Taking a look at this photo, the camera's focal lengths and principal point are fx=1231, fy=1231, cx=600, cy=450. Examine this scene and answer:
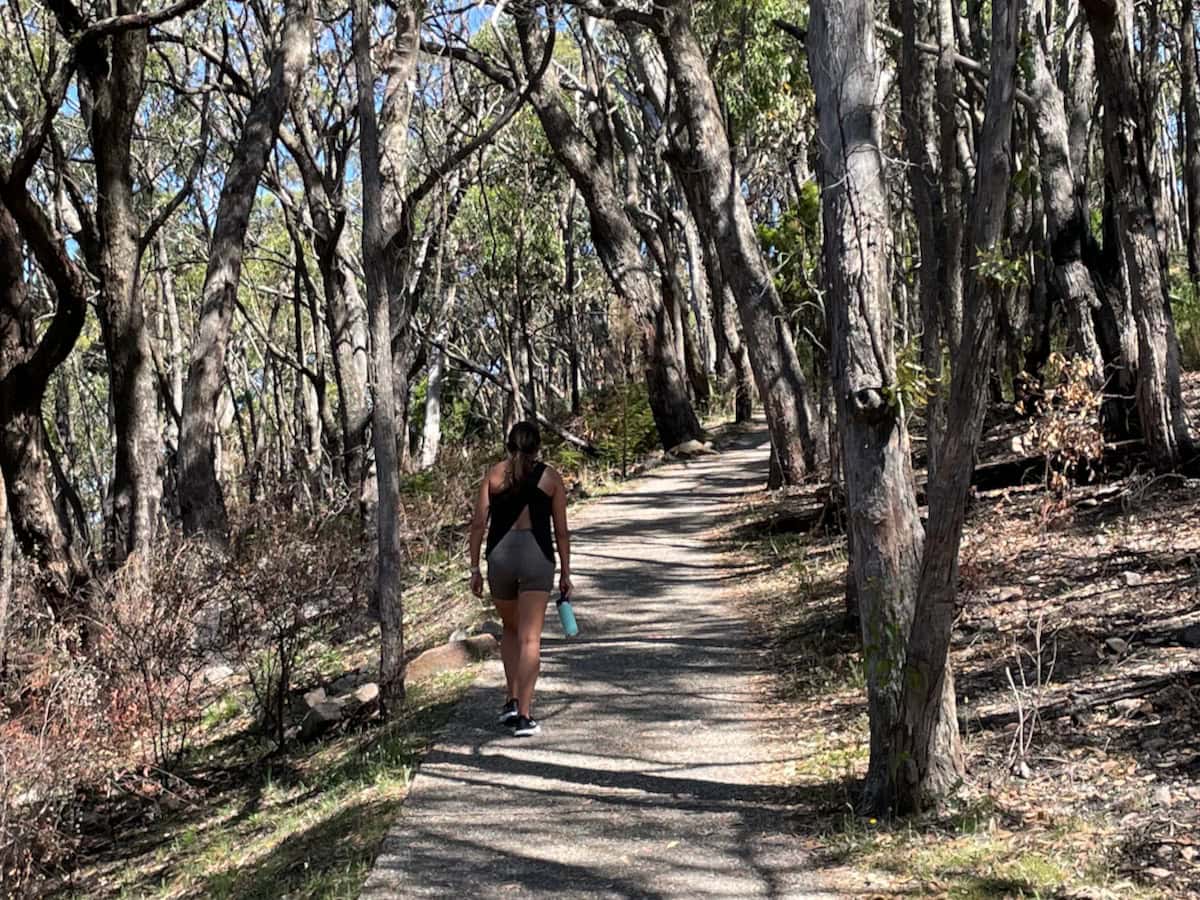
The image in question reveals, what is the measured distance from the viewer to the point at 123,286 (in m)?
12.7

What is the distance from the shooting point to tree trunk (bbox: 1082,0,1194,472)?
8.81 m

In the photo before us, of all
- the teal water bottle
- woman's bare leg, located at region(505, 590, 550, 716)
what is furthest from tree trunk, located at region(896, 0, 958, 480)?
woman's bare leg, located at region(505, 590, 550, 716)

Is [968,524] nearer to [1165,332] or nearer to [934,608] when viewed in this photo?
[1165,332]

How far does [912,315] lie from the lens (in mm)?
31609

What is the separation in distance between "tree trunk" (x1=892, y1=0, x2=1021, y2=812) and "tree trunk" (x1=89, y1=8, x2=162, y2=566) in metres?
9.03

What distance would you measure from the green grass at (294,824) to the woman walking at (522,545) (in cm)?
77

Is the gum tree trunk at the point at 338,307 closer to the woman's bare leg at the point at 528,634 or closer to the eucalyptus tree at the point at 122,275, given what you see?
the eucalyptus tree at the point at 122,275

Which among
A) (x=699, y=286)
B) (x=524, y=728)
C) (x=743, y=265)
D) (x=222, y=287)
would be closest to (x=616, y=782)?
(x=524, y=728)

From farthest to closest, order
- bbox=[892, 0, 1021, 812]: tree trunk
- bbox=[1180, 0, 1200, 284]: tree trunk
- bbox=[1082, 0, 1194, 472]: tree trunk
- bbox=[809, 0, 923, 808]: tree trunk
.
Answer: bbox=[1180, 0, 1200, 284]: tree trunk < bbox=[1082, 0, 1194, 472]: tree trunk < bbox=[809, 0, 923, 808]: tree trunk < bbox=[892, 0, 1021, 812]: tree trunk

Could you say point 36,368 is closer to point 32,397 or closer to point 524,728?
point 32,397

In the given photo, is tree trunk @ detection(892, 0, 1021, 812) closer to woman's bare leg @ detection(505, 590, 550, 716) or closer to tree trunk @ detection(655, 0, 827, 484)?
woman's bare leg @ detection(505, 590, 550, 716)

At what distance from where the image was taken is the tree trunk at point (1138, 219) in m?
8.81

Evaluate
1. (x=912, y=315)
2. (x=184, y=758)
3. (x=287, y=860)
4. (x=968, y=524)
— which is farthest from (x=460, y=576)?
(x=912, y=315)

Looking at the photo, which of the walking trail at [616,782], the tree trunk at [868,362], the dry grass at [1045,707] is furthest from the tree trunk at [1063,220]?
the tree trunk at [868,362]
